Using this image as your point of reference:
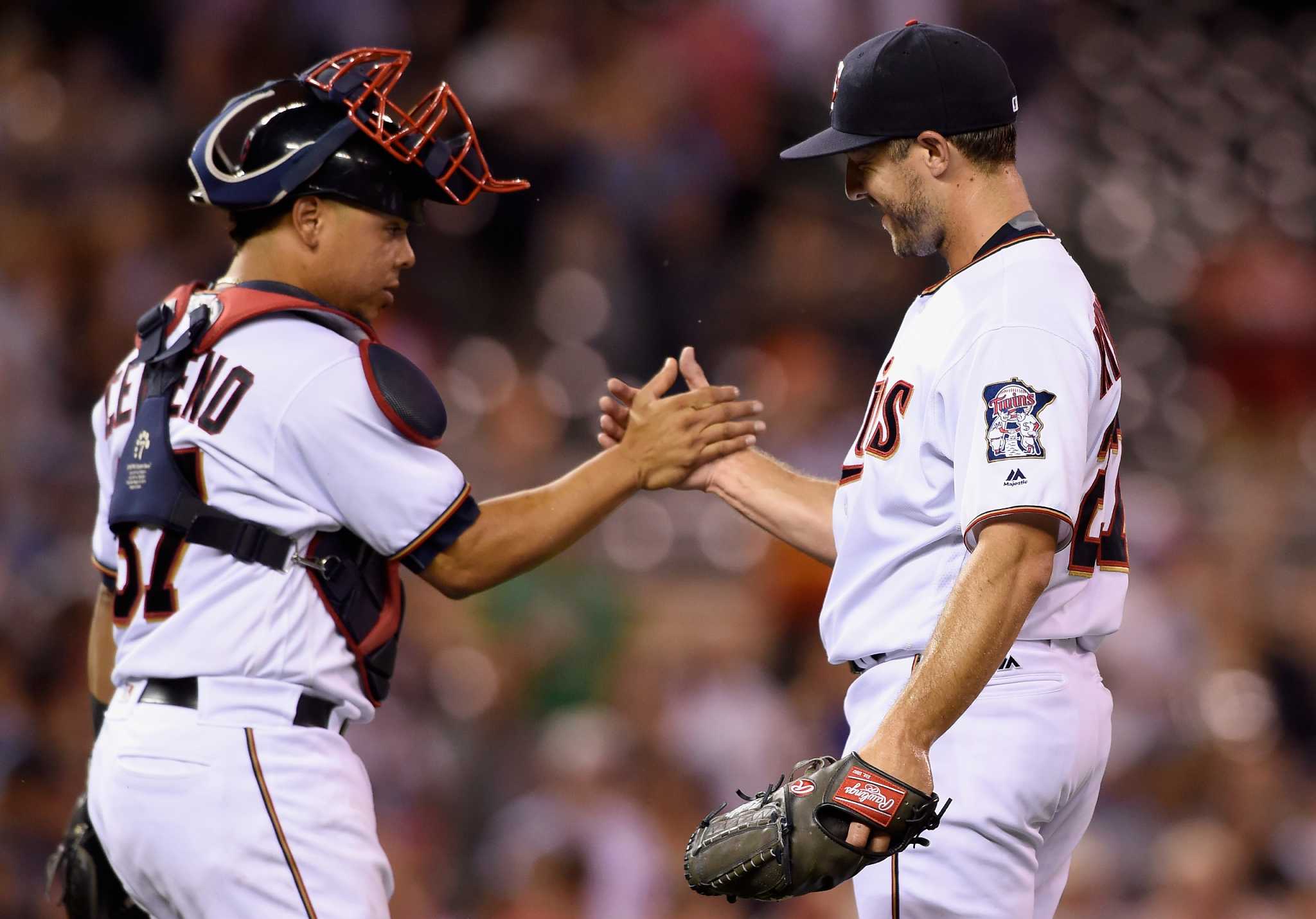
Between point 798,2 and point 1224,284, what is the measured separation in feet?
9.46

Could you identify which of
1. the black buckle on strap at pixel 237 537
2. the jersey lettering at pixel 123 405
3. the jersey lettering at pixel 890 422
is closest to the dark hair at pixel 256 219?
the jersey lettering at pixel 123 405

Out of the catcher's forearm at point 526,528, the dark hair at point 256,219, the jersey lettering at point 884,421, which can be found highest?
the dark hair at point 256,219

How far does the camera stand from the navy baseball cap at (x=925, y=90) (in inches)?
114

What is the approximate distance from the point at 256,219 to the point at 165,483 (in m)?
0.68

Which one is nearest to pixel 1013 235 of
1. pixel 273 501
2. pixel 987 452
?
pixel 987 452

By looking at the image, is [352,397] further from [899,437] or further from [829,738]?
[829,738]

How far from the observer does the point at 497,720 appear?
6.41 metres

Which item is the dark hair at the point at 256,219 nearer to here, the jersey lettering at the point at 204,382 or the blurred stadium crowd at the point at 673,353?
the jersey lettering at the point at 204,382

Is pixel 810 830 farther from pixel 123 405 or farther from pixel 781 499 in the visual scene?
pixel 123 405

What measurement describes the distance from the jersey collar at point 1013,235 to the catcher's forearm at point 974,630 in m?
0.64

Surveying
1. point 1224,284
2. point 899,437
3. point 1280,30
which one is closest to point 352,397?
point 899,437

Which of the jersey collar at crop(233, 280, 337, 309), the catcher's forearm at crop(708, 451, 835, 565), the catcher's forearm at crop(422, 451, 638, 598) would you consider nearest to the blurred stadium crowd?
the catcher's forearm at crop(708, 451, 835, 565)

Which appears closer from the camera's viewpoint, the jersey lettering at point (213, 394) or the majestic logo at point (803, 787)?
the majestic logo at point (803, 787)

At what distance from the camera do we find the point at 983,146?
2936mm
